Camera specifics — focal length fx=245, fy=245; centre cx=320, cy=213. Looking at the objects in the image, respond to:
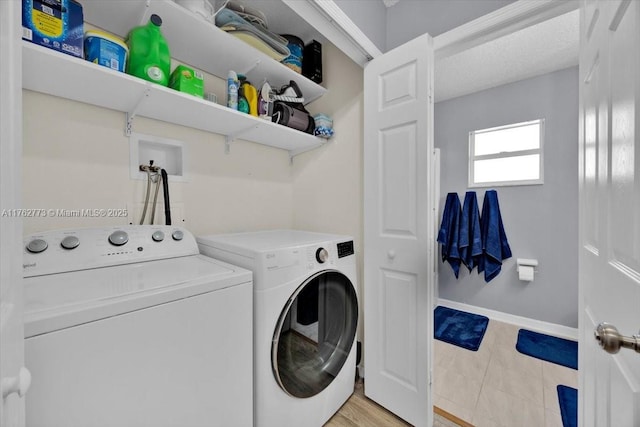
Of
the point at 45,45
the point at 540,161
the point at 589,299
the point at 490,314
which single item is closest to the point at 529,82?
the point at 540,161

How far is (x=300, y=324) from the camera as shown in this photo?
1204 millimetres

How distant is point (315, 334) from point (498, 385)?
4.57 ft

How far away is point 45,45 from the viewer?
0.85 meters

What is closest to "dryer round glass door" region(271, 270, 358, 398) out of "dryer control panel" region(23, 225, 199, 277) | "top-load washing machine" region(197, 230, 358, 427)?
"top-load washing machine" region(197, 230, 358, 427)

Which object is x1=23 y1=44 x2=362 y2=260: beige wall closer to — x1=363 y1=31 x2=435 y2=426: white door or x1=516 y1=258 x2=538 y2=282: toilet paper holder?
x1=363 y1=31 x2=435 y2=426: white door

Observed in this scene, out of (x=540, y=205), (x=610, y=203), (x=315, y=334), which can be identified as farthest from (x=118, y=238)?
(x=540, y=205)

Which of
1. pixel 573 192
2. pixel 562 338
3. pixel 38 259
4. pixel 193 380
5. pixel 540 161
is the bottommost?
pixel 562 338

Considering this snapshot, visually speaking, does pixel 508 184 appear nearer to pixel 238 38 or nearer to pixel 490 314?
pixel 490 314

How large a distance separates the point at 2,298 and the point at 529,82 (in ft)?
12.0

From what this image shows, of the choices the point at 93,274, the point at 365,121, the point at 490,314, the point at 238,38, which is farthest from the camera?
the point at 490,314

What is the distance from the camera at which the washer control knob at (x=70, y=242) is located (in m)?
0.95

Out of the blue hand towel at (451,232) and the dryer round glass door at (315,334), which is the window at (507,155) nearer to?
the blue hand towel at (451,232)

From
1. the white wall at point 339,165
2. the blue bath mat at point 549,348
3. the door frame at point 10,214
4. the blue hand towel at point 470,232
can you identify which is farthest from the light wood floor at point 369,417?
the blue hand towel at point 470,232

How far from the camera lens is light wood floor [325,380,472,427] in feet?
4.39
